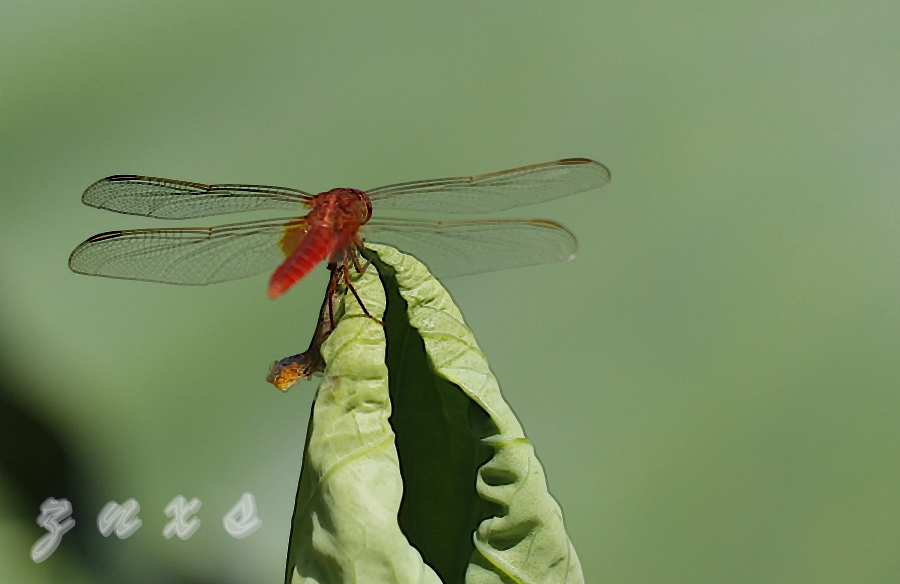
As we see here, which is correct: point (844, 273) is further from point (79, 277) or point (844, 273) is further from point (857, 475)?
point (79, 277)

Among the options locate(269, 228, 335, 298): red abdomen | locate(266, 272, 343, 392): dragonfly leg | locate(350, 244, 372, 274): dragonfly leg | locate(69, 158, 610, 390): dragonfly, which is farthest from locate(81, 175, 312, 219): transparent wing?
locate(266, 272, 343, 392): dragonfly leg

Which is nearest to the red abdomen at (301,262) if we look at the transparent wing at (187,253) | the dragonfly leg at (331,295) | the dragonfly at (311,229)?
the dragonfly at (311,229)

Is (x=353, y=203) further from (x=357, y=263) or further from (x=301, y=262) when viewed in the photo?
(x=357, y=263)

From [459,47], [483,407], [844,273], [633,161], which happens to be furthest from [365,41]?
[483,407]

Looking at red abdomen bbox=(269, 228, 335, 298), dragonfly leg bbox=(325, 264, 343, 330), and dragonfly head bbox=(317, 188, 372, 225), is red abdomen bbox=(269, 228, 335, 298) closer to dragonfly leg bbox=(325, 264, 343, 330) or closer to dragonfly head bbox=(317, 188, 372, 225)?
dragonfly head bbox=(317, 188, 372, 225)

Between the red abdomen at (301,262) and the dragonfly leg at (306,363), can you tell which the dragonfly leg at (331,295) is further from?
the red abdomen at (301,262)

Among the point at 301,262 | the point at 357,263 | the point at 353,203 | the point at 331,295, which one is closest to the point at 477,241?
the point at 353,203
